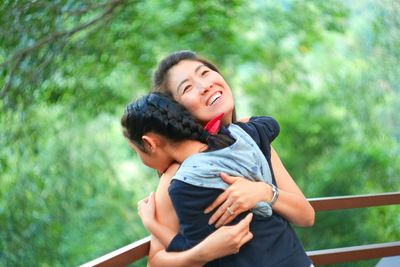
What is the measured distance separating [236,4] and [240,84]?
1.08 m

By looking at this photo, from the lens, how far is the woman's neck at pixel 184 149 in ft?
4.52

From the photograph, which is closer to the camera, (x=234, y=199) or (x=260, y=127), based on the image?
(x=234, y=199)

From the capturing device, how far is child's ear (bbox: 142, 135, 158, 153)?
1375mm

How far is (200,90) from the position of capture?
56.2 inches

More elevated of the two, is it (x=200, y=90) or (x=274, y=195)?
(x=200, y=90)

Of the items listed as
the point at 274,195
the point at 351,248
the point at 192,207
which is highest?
the point at 192,207

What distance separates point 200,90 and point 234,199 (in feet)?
0.79

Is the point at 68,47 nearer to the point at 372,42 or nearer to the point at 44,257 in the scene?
the point at 44,257

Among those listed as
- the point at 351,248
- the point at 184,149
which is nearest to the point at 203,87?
the point at 184,149

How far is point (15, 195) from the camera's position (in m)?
5.41

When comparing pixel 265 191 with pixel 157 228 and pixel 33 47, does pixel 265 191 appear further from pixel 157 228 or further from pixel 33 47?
pixel 33 47

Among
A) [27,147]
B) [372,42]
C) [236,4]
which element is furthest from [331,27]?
[27,147]

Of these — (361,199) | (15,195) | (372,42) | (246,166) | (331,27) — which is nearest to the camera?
(246,166)

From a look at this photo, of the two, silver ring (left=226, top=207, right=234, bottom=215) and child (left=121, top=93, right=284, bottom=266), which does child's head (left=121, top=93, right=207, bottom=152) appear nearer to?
child (left=121, top=93, right=284, bottom=266)
